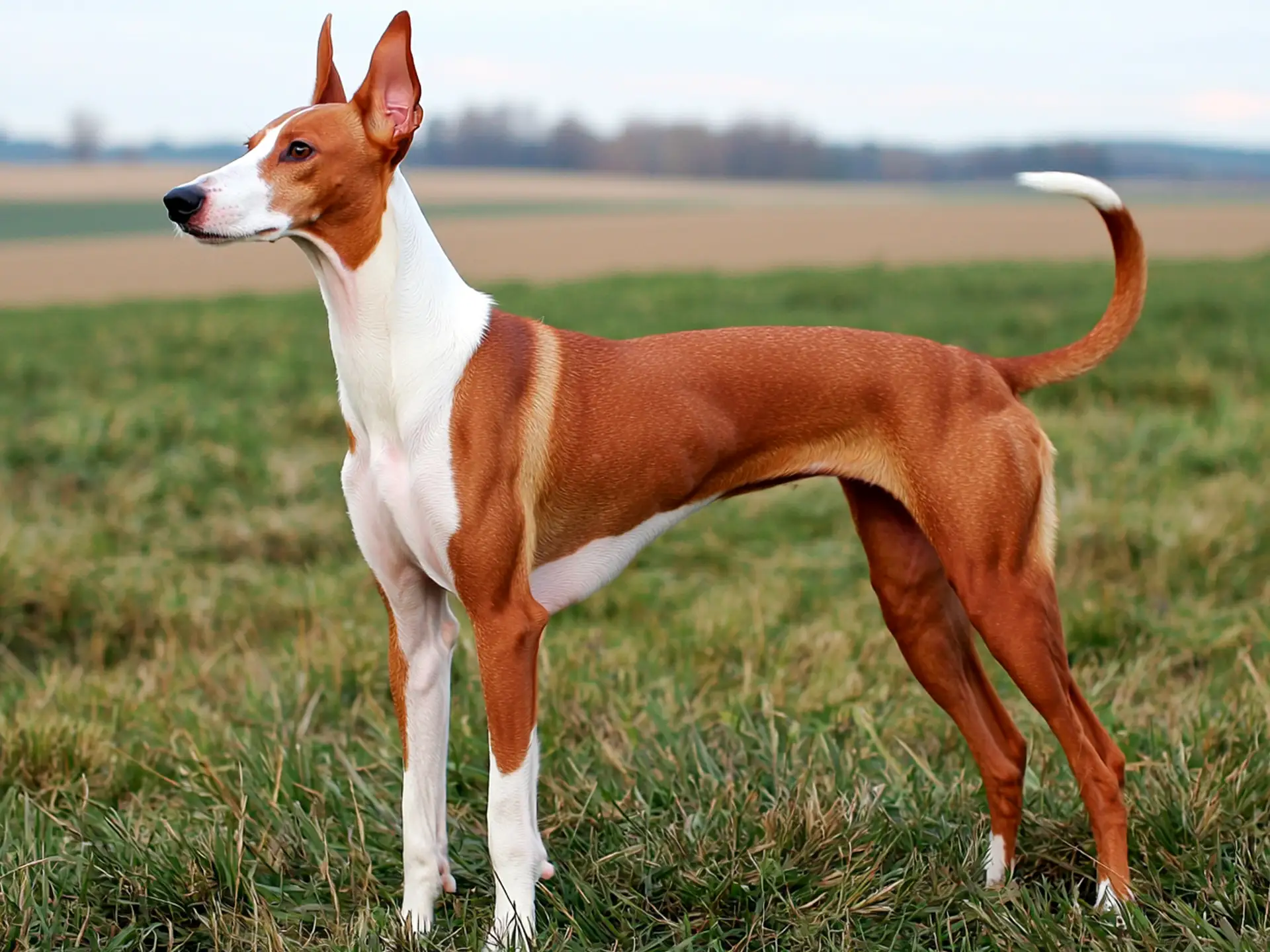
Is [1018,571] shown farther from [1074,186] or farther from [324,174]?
[324,174]

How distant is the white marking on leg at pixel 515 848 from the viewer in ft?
10.8

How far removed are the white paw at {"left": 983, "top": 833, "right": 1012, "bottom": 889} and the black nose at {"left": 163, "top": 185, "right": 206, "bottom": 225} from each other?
9.26ft

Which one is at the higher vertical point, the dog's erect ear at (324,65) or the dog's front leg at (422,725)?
the dog's erect ear at (324,65)

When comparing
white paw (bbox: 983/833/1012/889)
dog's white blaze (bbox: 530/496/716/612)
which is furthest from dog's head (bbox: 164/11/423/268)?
white paw (bbox: 983/833/1012/889)

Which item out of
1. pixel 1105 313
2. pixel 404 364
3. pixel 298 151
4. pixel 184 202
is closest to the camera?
pixel 184 202

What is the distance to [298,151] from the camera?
3.06m

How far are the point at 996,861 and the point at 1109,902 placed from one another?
37 centimetres

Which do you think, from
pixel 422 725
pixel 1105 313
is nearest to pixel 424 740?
pixel 422 725

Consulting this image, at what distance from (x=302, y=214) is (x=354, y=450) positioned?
0.65 metres

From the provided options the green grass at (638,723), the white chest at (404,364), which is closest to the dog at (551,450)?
the white chest at (404,364)

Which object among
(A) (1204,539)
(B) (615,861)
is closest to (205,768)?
(B) (615,861)

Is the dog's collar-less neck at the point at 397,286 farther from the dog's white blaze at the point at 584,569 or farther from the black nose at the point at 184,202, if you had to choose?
Answer: the dog's white blaze at the point at 584,569

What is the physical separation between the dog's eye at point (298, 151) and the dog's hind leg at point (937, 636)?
1737 millimetres

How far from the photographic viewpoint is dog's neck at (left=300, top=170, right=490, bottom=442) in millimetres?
3221
